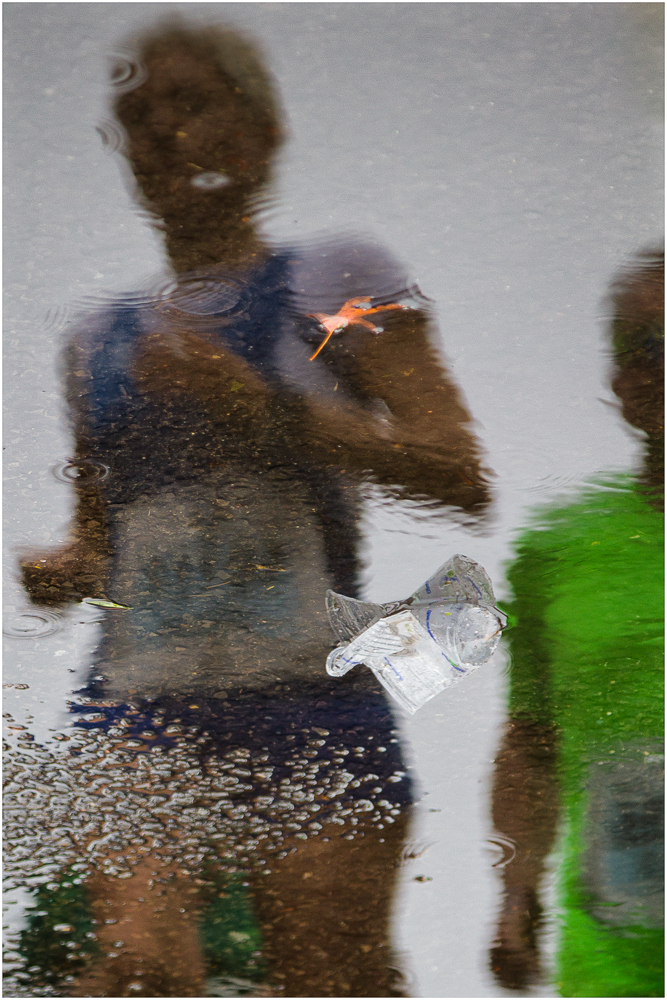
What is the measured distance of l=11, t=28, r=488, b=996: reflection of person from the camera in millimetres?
849

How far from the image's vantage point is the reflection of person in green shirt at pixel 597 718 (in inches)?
39.0

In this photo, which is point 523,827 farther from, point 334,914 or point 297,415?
point 297,415

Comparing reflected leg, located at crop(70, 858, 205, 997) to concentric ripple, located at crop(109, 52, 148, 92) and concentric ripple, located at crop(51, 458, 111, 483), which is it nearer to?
concentric ripple, located at crop(51, 458, 111, 483)

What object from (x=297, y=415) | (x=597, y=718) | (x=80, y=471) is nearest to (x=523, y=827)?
(x=597, y=718)

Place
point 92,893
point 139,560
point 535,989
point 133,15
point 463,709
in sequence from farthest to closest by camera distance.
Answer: point 535,989 < point 92,893 < point 463,709 < point 139,560 < point 133,15

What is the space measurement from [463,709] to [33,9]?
1.28 meters

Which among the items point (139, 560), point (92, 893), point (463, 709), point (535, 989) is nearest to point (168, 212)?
point (139, 560)

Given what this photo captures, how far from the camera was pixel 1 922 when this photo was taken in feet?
4.10

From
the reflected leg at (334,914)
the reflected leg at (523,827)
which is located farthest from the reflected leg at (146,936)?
the reflected leg at (523,827)

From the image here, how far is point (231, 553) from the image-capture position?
1.02 metres

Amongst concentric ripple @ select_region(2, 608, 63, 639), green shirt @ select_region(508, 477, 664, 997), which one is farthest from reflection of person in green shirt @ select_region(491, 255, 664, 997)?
concentric ripple @ select_region(2, 608, 63, 639)

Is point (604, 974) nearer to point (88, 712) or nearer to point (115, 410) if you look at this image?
point (88, 712)

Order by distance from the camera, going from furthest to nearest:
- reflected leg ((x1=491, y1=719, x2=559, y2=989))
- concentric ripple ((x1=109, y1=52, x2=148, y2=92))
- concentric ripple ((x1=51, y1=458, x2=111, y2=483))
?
reflected leg ((x1=491, y1=719, x2=559, y2=989)) → concentric ripple ((x1=51, y1=458, x2=111, y2=483)) → concentric ripple ((x1=109, y1=52, x2=148, y2=92))

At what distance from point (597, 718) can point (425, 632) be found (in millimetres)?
445
